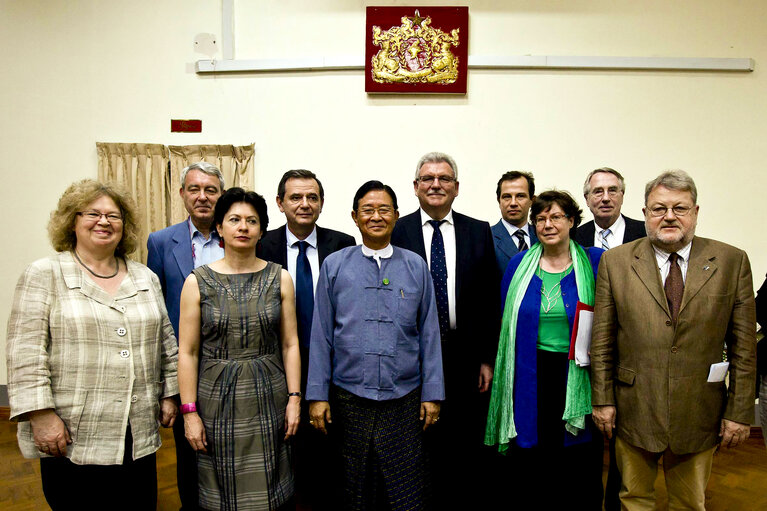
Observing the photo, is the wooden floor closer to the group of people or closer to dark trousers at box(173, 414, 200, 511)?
dark trousers at box(173, 414, 200, 511)

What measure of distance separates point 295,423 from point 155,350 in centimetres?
64

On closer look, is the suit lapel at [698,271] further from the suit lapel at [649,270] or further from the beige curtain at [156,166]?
the beige curtain at [156,166]

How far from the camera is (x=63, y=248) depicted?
1.71 meters

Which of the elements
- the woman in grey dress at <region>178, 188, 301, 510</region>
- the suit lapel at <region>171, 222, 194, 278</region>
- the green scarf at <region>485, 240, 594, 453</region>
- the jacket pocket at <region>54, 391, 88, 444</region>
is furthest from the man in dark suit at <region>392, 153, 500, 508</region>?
the jacket pocket at <region>54, 391, 88, 444</region>

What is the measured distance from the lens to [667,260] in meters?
1.84

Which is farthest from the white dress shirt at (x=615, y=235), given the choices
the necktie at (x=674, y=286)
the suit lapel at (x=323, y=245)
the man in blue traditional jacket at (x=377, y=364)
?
the suit lapel at (x=323, y=245)

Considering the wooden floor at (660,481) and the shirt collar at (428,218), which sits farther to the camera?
the wooden floor at (660,481)

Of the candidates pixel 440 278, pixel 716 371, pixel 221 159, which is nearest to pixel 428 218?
pixel 440 278

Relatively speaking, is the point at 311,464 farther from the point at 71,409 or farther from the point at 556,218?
the point at 556,218

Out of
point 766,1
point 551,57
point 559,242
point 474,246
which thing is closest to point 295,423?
point 474,246

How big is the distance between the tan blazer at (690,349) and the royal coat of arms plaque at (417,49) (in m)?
2.74

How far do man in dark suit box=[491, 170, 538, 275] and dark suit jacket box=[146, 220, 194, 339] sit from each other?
1.81m

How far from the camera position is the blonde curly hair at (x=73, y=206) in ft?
5.48

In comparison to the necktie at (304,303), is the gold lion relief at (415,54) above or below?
→ above
